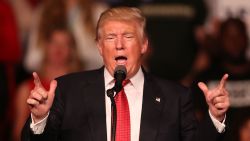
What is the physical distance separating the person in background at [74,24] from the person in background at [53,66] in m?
0.22

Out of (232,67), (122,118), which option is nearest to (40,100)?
(122,118)

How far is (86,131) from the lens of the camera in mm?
3877

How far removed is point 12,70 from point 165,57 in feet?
4.71

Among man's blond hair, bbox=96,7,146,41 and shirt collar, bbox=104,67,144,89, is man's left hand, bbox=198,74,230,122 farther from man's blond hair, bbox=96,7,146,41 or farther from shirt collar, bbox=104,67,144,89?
man's blond hair, bbox=96,7,146,41

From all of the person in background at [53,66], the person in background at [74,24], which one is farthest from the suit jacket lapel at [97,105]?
the person in background at [74,24]

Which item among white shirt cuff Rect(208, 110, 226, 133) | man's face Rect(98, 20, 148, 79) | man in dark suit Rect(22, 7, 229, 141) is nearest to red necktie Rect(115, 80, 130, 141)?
man in dark suit Rect(22, 7, 229, 141)

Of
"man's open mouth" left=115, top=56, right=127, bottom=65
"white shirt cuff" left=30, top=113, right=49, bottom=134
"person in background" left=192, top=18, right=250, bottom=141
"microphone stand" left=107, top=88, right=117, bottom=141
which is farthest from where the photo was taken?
"person in background" left=192, top=18, right=250, bottom=141

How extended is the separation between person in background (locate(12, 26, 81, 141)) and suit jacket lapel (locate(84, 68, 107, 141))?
2206 mm

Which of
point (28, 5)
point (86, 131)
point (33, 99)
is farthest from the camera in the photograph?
point (28, 5)

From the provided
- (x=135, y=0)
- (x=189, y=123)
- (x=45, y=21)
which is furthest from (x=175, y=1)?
(x=189, y=123)

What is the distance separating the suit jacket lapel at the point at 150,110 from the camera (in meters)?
3.88

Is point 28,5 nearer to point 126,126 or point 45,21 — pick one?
point 45,21

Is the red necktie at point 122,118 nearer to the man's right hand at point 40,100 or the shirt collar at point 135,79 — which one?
the shirt collar at point 135,79

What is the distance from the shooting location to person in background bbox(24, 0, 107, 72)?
6.61m
